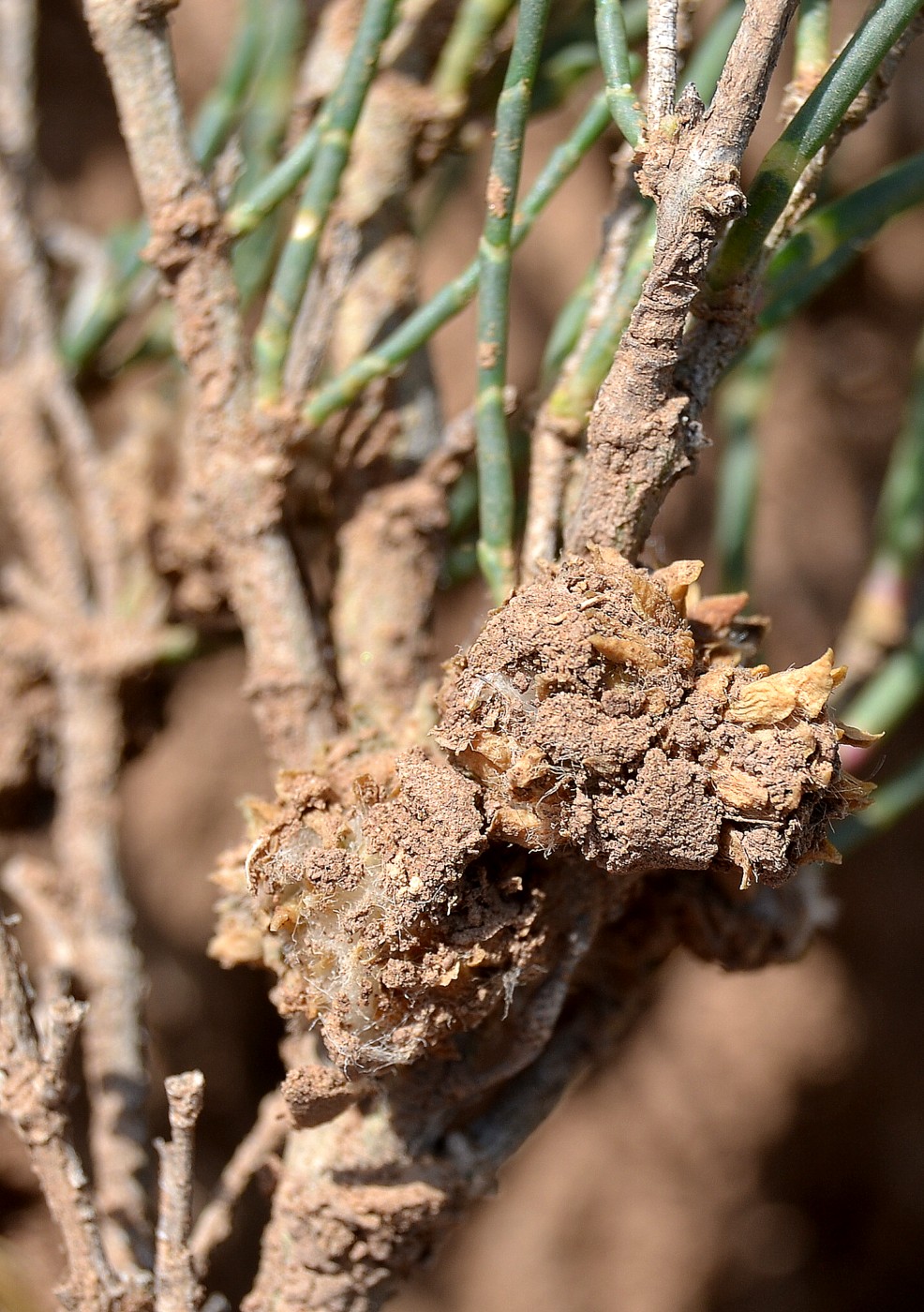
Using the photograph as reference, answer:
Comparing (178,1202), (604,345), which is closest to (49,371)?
(604,345)

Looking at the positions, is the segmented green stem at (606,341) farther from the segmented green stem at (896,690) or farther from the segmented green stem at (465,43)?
the segmented green stem at (896,690)

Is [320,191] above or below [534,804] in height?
above

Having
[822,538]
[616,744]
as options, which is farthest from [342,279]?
[822,538]

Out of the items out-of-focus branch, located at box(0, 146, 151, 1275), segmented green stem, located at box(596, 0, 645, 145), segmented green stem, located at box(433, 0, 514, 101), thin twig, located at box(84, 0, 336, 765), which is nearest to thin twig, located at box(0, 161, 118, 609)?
out-of-focus branch, located at box(0, 146, 151, 1275)

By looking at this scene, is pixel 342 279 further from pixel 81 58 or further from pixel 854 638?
pixel 81 58

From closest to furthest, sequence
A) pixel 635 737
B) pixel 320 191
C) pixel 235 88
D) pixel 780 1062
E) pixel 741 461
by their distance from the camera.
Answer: pixel 635 737 < pixel 320 191 < pixel 235 88 < pixel 741 461 < pixel 780 1062

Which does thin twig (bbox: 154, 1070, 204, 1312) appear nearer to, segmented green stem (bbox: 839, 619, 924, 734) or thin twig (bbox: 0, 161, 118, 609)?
thin twig (bbox: 0, 161, 118, 609)

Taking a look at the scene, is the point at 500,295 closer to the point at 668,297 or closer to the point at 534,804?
the point at 668,297
